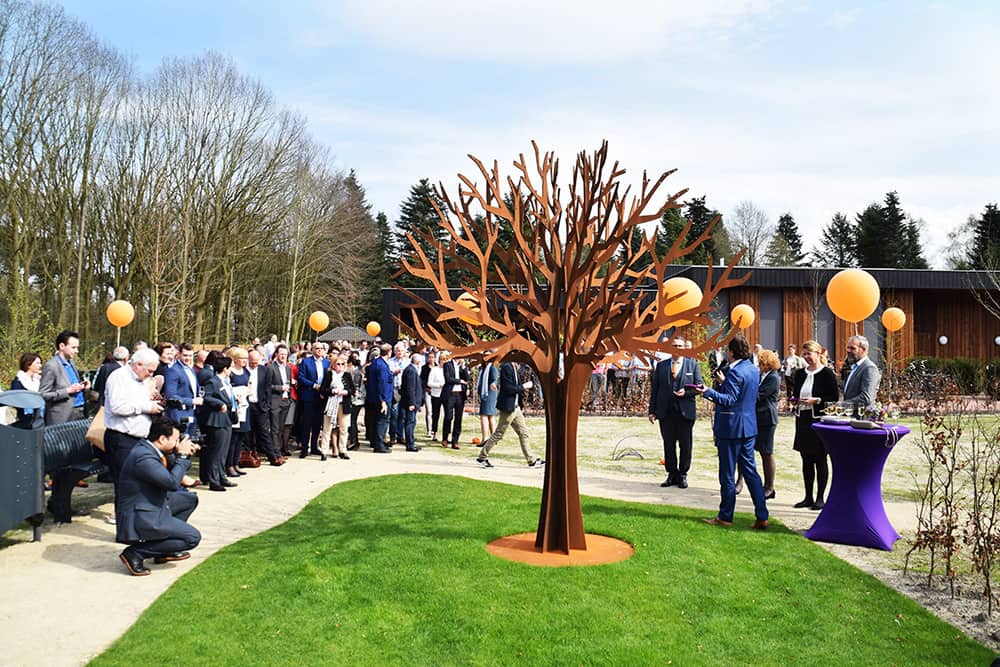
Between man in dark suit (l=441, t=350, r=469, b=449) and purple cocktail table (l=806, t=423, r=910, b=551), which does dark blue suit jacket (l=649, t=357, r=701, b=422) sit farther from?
man in dark suit (l=441, t=350, r=469, b=449)

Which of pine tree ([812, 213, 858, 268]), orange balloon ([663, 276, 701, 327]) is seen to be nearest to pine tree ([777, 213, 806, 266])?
pine tree ([812, 213, 858, 268])

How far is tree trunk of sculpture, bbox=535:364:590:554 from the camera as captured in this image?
7.04 meters

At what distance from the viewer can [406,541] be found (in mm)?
7395

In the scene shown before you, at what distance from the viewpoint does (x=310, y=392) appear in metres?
13.3

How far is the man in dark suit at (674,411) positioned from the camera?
34.6ft

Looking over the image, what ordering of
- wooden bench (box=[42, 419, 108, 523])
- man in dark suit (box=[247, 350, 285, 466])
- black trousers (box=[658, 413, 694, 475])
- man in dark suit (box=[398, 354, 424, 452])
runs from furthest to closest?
man in dark suit (box=[398, 354, 424, 452]), man in dark suit (box=[247, 350, 285, 466]), black trousers (box=[658, 413, 694, 475]), wooden bench (box=[42, 419, 108, 523])

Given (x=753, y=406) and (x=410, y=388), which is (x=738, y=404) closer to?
(x=753, y=406)

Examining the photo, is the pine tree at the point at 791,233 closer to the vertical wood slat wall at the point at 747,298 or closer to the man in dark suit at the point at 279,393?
the vertical wood slat wall at the point at 747,298

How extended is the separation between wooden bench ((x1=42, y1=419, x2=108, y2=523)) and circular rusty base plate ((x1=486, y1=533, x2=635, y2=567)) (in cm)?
483

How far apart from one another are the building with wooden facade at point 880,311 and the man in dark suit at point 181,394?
20.4 meters

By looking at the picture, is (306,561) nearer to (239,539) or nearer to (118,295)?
(239,539)

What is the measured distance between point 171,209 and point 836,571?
29547mm

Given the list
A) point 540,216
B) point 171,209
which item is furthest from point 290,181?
point 540,216

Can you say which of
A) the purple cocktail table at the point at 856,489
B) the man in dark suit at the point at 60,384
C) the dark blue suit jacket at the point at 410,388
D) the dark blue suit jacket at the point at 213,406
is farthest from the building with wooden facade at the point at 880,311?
the purple cocktail table at the point at 856,489
